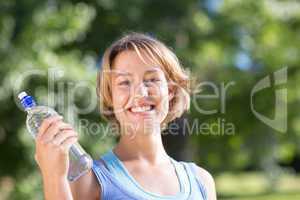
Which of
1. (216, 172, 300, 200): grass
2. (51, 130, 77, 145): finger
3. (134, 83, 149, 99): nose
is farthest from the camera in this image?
(216, 172, 300, 200): grass

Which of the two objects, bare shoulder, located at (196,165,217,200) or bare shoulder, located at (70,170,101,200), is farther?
bare shoulder, located at (196,165,217,200)

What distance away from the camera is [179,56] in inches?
344

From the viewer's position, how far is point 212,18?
1031 cm

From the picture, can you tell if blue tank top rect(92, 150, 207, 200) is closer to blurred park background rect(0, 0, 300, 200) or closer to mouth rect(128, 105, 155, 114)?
mouth rect(128, 105, 155, 114)

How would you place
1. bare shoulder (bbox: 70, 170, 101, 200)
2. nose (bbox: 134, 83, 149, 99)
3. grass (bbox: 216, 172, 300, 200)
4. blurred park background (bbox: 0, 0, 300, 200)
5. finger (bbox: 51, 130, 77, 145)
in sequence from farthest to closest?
grass (bbox: 216, 172, 300, 200) → blurred park background (bbox: 0, 0, 300, 200) → nose (bbox: 134, 83, 149, 99) → bare shoulder (bbox: 70, 170, 101, 200) → finger (bbox: 51, 130, 77, 145)

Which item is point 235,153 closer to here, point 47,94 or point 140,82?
point 47,94

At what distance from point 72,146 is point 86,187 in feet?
0.33

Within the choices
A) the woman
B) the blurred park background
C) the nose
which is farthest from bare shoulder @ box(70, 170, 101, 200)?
the blurred park background

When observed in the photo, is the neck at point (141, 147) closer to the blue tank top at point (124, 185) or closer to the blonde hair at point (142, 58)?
the blue tank top at point (124, 185)

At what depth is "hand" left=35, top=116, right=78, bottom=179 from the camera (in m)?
1.41

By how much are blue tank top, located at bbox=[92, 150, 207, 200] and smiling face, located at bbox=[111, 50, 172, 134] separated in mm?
113

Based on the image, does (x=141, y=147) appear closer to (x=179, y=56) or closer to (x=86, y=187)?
(x=86, y=187)

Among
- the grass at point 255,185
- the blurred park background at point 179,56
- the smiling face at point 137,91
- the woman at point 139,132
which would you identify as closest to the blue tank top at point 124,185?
the woman at point 139,132

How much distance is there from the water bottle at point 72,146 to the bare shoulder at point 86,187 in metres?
0.01
